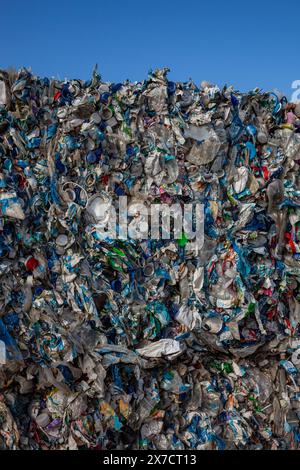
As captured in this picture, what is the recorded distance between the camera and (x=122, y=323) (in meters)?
2.69

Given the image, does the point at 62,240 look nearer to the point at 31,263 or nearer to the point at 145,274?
the point at 31,263

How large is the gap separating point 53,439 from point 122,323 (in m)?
0.73

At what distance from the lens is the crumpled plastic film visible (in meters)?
2.62

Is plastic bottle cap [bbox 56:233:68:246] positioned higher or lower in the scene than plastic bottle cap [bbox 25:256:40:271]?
higher

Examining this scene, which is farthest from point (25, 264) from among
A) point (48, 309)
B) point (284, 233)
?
point (284, 233)

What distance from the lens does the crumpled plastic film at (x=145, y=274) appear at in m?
2.62

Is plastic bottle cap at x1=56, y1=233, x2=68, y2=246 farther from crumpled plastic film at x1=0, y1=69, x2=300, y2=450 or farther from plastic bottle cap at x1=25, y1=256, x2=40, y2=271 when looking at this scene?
plastic bottle cap at x1=25, y1=256, x2=40, y2=271

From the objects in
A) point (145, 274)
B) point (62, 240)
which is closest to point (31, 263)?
point (62, 240)

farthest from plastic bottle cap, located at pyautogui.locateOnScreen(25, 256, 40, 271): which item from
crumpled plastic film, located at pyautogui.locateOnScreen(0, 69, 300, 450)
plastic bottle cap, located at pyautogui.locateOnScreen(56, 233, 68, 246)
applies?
plastic bottle cap, located at pyautogui.locateOnScreen(56, 233, 68, 246)

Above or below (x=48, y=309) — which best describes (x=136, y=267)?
above

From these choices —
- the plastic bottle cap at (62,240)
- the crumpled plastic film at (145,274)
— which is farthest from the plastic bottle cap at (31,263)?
the plastic bottle cap at (62,240)

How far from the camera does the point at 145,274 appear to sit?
2.78 metres
